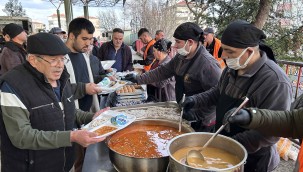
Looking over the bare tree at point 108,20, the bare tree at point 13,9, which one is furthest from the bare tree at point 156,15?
the bare tree at point 13,9

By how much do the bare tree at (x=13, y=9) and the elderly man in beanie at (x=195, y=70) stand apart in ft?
104

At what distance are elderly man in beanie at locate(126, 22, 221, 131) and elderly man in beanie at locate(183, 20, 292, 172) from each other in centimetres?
39

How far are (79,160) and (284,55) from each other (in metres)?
8.74

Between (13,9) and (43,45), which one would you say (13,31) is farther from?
(13,9)

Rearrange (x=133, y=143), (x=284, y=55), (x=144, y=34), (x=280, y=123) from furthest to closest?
1. (x=284, y=55)
2. (x=144, y=34)
3. (x=133, y=143)
4. (x=280, y=123)

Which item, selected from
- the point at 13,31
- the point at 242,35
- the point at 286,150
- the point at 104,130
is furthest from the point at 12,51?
the point at 286,150

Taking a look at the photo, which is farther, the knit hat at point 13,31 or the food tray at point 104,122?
the knit hat at point 13,31

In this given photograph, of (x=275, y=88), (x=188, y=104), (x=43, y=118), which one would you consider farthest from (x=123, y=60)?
(x=275, y=88)

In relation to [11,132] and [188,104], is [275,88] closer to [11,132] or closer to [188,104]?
[188,104]

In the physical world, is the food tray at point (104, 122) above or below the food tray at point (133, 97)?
above

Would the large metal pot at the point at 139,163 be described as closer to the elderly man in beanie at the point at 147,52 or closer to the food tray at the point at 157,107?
the food tray at the point at 157,107

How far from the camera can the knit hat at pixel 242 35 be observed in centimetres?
152

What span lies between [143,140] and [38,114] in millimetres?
699

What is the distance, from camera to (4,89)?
139 centimetres
